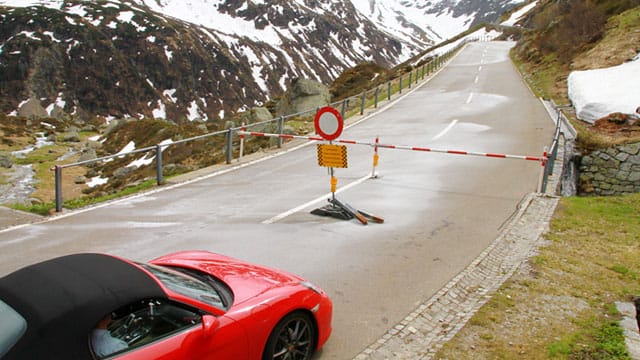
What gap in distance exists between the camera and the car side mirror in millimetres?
3545

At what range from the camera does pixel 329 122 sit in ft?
30.8

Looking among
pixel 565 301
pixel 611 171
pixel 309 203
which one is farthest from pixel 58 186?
pixel 611 171

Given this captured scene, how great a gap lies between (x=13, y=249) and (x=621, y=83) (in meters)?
20.6

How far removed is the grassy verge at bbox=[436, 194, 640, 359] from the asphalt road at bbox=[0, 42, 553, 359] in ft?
2.80

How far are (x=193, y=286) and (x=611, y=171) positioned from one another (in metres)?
14.7

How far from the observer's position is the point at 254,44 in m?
182

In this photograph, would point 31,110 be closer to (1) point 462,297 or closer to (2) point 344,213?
(2) point 344,213

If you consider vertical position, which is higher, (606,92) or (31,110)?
(606,92)

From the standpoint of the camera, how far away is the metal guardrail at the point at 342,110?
391 inches

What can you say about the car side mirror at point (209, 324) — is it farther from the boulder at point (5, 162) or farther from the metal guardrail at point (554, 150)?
the boulder at point (5, 162)

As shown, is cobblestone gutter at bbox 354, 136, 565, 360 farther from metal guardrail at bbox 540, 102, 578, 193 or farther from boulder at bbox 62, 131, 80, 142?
boulder at bbox 62, 131, 80, 142

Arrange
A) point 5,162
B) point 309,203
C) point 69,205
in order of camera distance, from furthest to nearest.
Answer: point 5,162, point 69,205, point 309,203

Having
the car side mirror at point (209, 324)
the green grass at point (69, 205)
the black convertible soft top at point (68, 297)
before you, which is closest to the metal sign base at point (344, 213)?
the green grass at point (69, 205)

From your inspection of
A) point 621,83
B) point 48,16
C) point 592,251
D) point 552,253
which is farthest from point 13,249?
point 48,16
